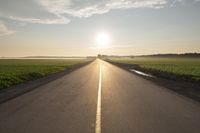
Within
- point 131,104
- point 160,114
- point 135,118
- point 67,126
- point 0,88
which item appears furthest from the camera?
point 0,88

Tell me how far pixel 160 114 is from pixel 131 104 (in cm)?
219

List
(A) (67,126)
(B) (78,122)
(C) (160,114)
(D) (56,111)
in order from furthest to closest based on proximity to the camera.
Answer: (D) (56,111), (C) (160,114), (B) (78,122), (A) (67,126)

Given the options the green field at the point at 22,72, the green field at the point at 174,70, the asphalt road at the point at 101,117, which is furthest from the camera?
the green field at the point at 174,70

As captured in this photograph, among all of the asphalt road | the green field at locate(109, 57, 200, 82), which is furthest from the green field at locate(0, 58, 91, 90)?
the green field at locate(109, 57, 200, 82)

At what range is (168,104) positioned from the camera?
36.0 ft

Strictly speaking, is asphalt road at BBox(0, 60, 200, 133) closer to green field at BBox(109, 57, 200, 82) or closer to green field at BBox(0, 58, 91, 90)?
green field at BBox(0, 58, 91, 90)

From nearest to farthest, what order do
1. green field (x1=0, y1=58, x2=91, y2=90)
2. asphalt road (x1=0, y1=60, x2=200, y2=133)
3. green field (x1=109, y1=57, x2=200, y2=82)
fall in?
asphalt road (x1=0, y1=60, x2=200, y2=133), green field (x1=0, y1=58, x2=91, y2=90), green field (x1=109, y1=57, x2=200, y2=82)

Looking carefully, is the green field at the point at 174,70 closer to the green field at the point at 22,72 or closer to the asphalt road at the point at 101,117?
the green field at the point at 22,72

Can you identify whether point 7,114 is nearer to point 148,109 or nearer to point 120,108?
point 120,108

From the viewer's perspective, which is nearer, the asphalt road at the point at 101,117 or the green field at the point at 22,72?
the asphalt road at the point at 101,117

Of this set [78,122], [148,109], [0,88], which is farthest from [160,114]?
[0,88]

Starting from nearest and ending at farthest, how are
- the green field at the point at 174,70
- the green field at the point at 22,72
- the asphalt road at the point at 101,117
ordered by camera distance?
the asphalt road at the point at 101,117
the green field at the point at 22,72
the green field at the point at 174,70

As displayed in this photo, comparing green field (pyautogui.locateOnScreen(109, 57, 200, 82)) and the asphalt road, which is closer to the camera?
the asphalt road

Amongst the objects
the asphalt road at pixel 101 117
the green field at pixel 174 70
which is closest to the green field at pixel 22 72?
the asphalt road at pixel 101 117
